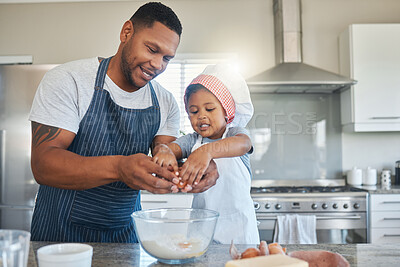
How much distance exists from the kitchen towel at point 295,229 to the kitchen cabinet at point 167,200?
70 centimetres

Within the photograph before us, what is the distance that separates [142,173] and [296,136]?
106 inches

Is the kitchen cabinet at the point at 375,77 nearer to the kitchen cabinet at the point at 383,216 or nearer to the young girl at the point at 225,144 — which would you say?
the kitchen cabinet at the point at 383,216

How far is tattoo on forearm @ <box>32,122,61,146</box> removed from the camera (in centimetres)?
113

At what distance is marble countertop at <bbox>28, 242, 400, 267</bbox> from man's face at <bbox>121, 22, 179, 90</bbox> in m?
0.58

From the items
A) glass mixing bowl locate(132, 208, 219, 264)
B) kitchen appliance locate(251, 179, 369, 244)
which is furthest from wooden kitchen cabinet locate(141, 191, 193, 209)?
glass mixing bowl locate(132, 208, 219, 264)

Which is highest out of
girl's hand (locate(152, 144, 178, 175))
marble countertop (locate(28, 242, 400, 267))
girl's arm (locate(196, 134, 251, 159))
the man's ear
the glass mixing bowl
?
the man's ear

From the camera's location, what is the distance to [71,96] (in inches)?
47.3

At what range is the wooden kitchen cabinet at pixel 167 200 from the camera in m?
2.78

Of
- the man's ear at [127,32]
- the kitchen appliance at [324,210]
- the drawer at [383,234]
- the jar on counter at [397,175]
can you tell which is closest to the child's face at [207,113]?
the man's ear at [127,32]

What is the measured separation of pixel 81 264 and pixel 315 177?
3001 mm

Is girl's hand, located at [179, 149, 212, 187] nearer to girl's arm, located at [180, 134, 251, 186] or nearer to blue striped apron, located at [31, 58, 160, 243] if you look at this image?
girl's arm, located at [180, 134, 251, 186]

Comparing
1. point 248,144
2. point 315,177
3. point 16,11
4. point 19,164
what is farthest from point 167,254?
point 16,11

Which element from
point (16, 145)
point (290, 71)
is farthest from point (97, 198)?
point (290, 71)

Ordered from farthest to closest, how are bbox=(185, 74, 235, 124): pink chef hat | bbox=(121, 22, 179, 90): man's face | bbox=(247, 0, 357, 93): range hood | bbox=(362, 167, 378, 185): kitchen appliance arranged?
1. bbox=(362, 167, 378, 185): kitchen appliance
2. bbox=(247, 0, 357, 93): range hood
3. bbox=(185, 74, 235, 124): pink chef hat
4. bbox=(121, 22, 179, 90): man's face
